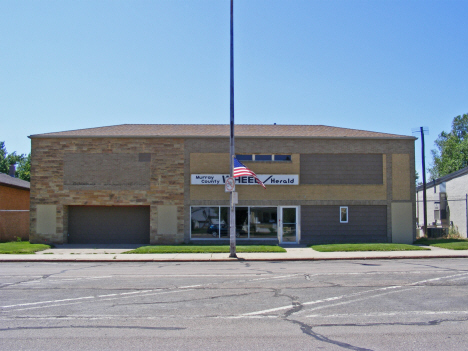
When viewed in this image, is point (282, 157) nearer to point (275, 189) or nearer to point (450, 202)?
point (275, 189)

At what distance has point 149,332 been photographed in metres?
7.18

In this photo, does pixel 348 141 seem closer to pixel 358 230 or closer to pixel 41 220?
pixel 358 230

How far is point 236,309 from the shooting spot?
29.0 feet

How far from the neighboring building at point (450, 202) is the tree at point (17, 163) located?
61964 mm

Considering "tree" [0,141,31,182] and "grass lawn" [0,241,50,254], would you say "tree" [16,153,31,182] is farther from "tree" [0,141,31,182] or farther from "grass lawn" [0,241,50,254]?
"grass lawn" [0,241,50,254]

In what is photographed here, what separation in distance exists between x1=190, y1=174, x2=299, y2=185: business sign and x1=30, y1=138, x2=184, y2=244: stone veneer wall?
3.29ft

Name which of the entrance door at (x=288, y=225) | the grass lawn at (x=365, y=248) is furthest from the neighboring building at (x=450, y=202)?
the entrance door at (x=288, y=225)

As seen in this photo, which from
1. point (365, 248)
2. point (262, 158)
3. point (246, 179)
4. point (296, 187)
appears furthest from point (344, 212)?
point (246, 179)

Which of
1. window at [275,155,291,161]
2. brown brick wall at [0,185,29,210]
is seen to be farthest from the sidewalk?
brown brick wall at [0,185,29,210]

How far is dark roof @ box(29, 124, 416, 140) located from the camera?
24.8m

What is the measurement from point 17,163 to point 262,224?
6590 centimetres

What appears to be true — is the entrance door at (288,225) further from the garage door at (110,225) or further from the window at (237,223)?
the garage door at (110,225)

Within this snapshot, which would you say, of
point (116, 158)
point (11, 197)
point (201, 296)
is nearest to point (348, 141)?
point (116, 158)

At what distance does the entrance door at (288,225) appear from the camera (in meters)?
24.9
